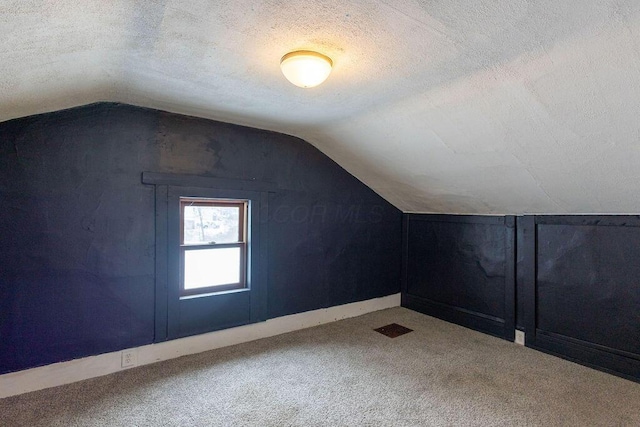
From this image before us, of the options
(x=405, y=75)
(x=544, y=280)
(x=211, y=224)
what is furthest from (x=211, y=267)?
(x=544, y=280)

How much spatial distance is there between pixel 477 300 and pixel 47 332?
3954mm

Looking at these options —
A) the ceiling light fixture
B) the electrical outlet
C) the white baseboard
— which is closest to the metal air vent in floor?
the white baseboard

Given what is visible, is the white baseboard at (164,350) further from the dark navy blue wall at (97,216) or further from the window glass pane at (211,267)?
the window glass pane at (211,267)

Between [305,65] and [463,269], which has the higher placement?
[305,65]

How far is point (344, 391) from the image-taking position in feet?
8.22

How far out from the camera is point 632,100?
1810 millimetres

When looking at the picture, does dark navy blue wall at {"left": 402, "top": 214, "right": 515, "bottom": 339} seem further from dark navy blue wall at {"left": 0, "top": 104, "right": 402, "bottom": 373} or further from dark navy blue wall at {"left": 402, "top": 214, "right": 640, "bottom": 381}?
dark navy blue wall at {"left": 0, "top": 104, "right": 402, "bottom": 373}

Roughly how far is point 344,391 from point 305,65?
2194mm

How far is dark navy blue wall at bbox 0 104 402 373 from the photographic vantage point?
7.90 ft

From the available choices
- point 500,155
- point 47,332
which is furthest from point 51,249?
point 500,155

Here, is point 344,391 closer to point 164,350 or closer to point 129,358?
point 164,350

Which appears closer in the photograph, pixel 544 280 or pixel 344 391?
pixel 344 391

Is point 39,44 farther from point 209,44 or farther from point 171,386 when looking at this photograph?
point 171,386

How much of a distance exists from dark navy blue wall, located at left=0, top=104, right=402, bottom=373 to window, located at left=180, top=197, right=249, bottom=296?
10.9 inches
